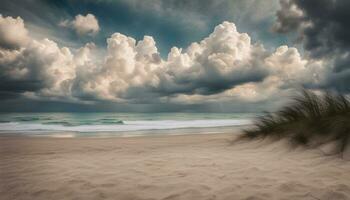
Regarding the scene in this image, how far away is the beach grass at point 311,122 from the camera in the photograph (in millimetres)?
4617

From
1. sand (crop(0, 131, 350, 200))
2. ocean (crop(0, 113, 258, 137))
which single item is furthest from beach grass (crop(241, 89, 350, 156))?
ocean (crop(0, 113, 258, 137))

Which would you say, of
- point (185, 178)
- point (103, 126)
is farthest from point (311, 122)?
point (103, 126)

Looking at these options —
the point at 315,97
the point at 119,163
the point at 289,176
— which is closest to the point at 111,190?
the point at 119,163

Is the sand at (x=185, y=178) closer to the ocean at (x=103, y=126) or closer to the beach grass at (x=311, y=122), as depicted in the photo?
the beach grass at (x=311, y=122)

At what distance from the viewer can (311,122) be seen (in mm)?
5266

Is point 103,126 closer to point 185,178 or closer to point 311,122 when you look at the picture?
point 311,122

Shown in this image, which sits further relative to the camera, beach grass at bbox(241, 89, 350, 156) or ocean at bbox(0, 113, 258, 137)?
ocean at bbox(0, 113, 258, 137)

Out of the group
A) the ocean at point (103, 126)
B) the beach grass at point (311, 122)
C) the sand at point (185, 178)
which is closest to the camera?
the sand at point (185, 178)

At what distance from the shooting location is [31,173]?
3830 millimetres

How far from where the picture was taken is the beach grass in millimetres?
4617

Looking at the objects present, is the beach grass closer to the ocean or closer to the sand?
the sand

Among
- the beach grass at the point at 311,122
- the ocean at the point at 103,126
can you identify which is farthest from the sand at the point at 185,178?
the ocean at the point at 103,126

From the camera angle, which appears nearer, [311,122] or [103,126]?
[311,122]

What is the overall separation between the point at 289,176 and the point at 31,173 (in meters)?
3.67
